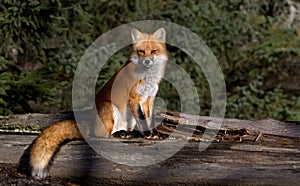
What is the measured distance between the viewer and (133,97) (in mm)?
4094

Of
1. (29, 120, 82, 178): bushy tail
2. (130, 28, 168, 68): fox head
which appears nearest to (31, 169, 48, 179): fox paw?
(29, 120, 82, 178): bushy tail

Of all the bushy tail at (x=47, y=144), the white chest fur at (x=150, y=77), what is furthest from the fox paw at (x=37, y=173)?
the white chest fur at (x=150, y=77)

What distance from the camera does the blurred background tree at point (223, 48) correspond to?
23.5 ft

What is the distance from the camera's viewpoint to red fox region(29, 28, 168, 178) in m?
4.04

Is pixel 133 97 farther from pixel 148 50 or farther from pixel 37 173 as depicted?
pixel 37 173

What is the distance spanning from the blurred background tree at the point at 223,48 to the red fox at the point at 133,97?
8.49ft

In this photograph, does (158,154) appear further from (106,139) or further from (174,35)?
(174,35)

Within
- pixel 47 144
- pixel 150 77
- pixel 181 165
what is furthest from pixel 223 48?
pixel 47 144

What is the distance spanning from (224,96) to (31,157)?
17.6 ft

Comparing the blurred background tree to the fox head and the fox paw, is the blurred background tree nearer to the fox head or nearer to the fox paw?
the fox head

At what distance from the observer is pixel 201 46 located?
808 cm

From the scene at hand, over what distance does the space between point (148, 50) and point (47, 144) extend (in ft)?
3.97

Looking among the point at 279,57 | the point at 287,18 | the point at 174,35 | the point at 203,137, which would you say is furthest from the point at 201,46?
the point at 203,137

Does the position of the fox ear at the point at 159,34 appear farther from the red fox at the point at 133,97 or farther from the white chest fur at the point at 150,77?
the white chest fur at the point at 150,77
